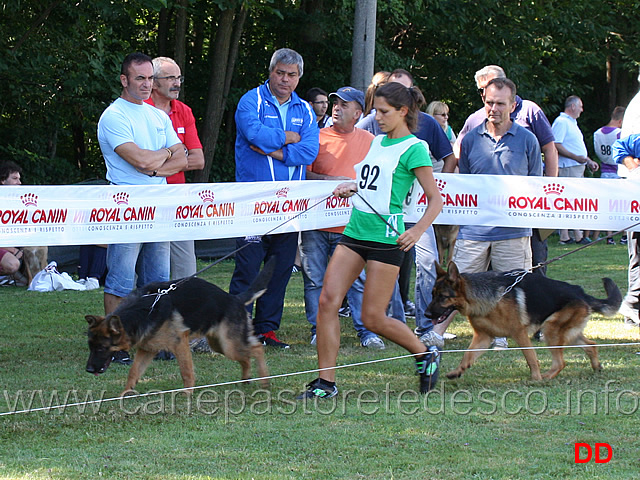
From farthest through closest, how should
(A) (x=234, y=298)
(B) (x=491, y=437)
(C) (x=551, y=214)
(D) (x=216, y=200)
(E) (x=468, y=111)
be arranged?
(E) (x=468, y=111) < (C) (x=551, y=214) < (D) (x=216, y=200) < (A) (x=234, y=298) < (B) (x=491, y=437)

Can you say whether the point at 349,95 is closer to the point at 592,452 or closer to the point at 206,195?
the point at 206,195

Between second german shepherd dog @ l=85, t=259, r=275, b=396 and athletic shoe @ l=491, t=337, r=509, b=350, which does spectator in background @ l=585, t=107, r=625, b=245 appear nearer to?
athletic shoe @ l=491, t=337, r=509, b=350

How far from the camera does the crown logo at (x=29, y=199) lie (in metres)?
6.27

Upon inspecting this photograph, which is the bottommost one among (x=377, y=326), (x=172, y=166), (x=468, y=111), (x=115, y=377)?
(x=115, y=377)

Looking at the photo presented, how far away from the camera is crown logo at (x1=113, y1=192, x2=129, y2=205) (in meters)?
6.66

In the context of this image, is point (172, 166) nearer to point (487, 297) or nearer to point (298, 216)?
point (298, 216)

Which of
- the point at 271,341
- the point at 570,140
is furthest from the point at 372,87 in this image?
the point at 570,140

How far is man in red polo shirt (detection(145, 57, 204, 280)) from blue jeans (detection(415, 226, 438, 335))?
206 centimetres

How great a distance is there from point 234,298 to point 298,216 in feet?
5.02

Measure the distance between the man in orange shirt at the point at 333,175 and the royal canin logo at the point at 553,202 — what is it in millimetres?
1481

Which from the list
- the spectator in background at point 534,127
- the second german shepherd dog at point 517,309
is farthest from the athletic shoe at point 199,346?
the spectator in background at point 534,127

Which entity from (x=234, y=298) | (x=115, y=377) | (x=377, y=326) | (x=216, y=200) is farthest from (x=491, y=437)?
(x=216, y=200)

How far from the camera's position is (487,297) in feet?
20.8

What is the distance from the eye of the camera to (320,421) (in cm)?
510
